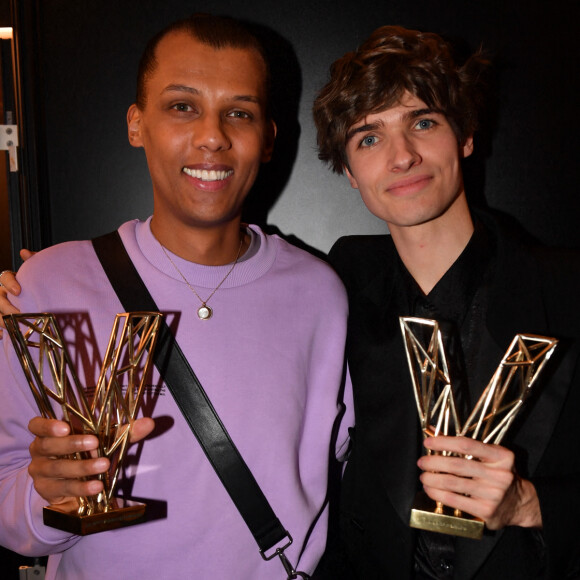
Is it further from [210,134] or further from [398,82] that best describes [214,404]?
[398,82]

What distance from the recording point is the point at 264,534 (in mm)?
1644

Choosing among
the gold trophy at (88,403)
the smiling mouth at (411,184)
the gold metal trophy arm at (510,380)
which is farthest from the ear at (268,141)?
the gold metal trophy arm at (510,380)

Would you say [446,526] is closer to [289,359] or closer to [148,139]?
[289,359]

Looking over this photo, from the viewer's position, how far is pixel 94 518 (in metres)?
1.28

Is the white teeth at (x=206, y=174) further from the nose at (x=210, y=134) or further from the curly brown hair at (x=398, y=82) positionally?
the curly brown hair at (x=398, y=82)

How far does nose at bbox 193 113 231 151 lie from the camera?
171cm

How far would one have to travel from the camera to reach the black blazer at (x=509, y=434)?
5.31 feet

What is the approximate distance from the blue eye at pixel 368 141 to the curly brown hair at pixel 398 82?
7cm

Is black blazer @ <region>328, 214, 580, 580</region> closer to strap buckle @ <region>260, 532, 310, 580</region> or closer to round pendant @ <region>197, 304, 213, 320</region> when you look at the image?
strap buckle @ <region>260, 532, 310, 580</region>

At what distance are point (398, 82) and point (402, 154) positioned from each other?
11.0 inches

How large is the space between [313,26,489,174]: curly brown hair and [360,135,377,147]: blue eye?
2.6 inches

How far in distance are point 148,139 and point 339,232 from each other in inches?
39.4

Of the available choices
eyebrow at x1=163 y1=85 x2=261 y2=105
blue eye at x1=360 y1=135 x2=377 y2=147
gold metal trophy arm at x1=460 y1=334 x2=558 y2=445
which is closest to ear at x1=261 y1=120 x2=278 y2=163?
eyebrow at x1=163 y1=85 x2=261 y2=105

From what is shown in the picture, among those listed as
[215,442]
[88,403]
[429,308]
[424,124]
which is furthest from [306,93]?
[88,403]
